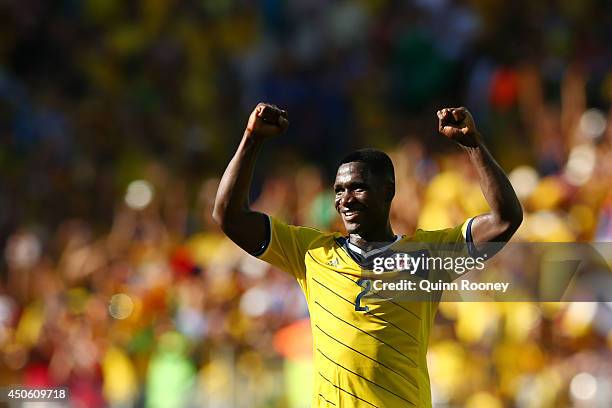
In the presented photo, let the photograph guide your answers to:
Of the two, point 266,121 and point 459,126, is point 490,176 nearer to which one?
point 459,126

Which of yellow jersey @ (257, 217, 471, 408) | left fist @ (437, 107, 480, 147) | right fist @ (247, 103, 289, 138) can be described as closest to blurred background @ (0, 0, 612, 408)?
yellow jersey @ (257, 217, 471, 408)

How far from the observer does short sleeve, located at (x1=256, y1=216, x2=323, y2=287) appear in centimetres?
533

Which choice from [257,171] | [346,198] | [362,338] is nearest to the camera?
[362,338]

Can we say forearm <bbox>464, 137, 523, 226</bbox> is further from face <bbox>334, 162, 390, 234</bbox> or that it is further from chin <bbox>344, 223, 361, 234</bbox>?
chin <bbox>344, 223, 361, 234</bbox>

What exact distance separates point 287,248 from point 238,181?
41 cm

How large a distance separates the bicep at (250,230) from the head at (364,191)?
35cm

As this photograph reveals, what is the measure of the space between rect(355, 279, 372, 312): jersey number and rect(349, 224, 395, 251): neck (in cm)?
16

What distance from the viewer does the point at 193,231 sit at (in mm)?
12430

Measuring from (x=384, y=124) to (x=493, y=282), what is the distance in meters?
4.78

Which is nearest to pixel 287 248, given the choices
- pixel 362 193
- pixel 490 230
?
pixel 362 193

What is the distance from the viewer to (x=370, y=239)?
17.3 feet

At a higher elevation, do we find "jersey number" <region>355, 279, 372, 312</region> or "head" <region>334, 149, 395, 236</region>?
"head" <region>334, 149, 395, 236</region>

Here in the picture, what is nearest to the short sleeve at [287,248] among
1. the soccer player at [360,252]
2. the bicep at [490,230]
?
the soccer player at [360,252]

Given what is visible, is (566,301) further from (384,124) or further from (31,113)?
(31,113)
